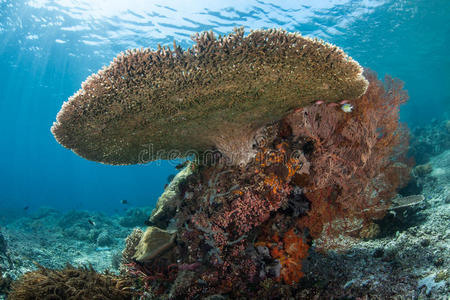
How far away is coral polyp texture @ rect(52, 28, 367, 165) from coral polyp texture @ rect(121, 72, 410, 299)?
56 cm

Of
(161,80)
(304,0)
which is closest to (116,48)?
(304,0)

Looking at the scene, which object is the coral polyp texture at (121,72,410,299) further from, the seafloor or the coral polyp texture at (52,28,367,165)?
the coral polyp texture at (52,28,367,165)

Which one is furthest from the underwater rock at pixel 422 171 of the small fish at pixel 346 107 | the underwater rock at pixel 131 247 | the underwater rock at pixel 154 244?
the underwater rock at pixel 131 247

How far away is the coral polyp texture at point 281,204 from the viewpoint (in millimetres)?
3973

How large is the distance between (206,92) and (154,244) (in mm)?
3378

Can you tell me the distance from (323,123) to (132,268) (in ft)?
17.7

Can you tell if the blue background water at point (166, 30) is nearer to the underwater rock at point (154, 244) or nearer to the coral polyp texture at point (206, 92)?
the coral polyp texture at point (206, 92)

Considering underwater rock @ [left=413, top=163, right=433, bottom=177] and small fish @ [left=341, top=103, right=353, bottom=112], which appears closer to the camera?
small fish @ [left=341, top=103, right=353, bottom=112]

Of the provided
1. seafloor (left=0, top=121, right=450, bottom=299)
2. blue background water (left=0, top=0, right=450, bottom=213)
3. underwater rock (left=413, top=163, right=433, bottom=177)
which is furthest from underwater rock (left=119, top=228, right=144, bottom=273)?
blue background water (left=0, top=0, right=450, bottom=213)

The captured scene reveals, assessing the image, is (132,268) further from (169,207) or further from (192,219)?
(192,219)

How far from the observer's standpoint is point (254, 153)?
190 inches

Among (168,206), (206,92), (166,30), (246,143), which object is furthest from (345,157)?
(166,30)

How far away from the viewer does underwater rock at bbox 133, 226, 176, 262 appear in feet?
14.8

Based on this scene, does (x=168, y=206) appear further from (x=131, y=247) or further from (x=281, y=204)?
(x=281, y=204)
